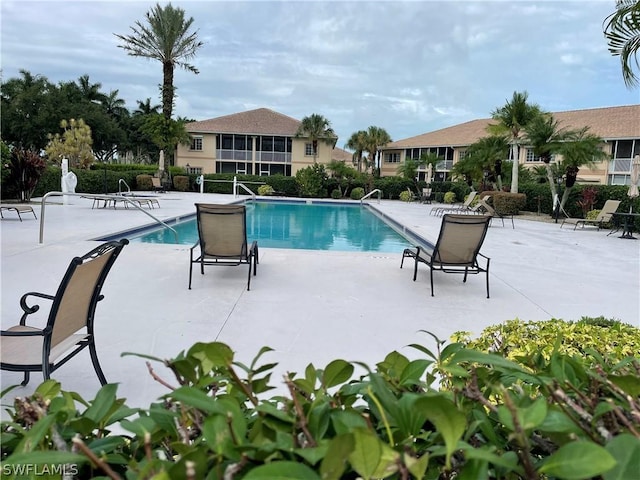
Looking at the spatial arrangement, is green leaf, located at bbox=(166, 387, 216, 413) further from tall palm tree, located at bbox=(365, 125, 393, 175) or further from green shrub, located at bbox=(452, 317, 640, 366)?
tall palm tree, located at bbox=(365, 125, 393, 175)

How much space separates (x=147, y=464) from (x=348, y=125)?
47.6m

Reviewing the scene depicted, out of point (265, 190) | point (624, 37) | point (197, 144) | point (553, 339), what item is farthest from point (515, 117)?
point (197, 144)

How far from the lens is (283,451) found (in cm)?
76

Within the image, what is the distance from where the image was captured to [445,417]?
0.70 metres

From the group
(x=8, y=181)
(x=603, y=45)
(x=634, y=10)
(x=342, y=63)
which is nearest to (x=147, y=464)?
(x=634, y=10)

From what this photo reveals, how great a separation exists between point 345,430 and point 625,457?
0.41 meters

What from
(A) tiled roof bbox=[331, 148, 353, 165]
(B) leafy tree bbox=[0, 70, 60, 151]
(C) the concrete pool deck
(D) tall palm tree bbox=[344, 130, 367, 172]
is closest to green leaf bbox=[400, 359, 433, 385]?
(C) the concrete pool deck

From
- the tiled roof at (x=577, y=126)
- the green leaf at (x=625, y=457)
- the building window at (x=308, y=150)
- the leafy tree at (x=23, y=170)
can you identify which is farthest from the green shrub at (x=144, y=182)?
the green leaf at (x=625, y=457)

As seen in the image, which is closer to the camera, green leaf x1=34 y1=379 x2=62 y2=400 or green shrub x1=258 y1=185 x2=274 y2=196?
green leaf x1=34 y1=379 x2=62 y2=400

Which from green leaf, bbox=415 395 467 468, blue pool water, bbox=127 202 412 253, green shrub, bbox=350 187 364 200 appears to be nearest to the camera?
green leaf, bbox=415 395 467 468

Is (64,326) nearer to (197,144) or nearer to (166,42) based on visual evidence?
(166,42)

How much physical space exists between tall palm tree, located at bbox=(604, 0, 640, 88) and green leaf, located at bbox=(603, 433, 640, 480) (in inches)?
420

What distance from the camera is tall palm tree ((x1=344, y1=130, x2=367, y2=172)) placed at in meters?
45.6

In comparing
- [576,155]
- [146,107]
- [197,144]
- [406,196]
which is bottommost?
[406,196]
